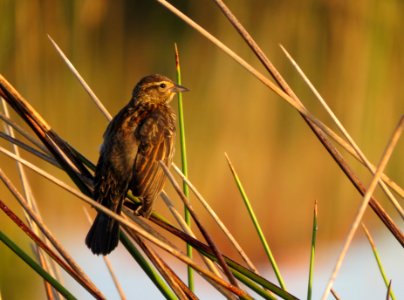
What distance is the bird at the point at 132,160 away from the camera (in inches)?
121

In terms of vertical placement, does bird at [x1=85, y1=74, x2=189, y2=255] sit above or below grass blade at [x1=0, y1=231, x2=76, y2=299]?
above

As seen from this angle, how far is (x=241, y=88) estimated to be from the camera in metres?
9.65

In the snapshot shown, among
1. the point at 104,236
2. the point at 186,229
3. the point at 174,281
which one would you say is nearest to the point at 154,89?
the point at 104,236

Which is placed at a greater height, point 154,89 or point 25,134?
point 154,89

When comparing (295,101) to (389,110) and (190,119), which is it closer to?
(190,119)

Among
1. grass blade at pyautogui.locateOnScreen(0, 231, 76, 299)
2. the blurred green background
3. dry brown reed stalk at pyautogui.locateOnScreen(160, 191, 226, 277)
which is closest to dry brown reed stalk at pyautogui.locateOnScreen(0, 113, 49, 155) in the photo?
dry brown reed stalk at pyautogui.locateOnScreen(160, 191, 226, 277)

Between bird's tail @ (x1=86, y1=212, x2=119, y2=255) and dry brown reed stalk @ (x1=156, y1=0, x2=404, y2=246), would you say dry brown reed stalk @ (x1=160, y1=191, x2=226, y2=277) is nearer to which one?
bird's tail @ (x1=86, y1=212, x2=119, y2=255)

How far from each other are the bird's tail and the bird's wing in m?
0.19

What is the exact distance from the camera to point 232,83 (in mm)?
9711

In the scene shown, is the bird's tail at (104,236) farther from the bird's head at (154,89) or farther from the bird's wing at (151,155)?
the bird's head at (154,89)

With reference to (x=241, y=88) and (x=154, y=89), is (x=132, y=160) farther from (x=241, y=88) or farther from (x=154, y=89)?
(x=241, y=88)

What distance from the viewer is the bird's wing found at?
3.32 m

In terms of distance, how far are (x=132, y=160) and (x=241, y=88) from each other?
246 inches

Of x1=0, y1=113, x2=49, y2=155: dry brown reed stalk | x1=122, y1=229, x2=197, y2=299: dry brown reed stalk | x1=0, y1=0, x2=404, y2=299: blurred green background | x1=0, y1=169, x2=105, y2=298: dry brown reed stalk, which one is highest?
x1=0, y1=0, x2=404, y2=299: blurred green background
